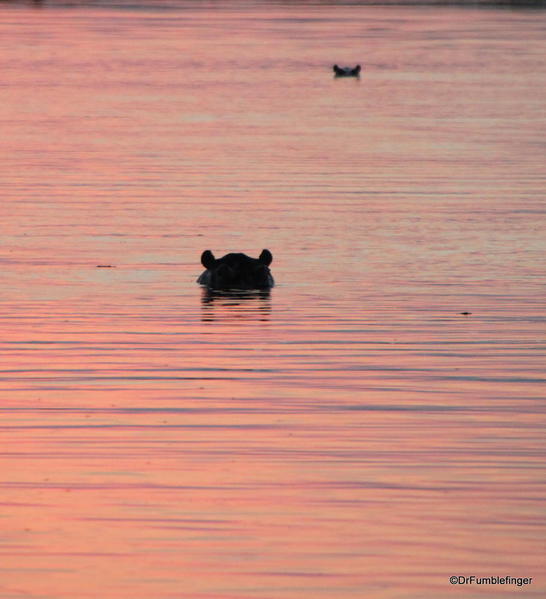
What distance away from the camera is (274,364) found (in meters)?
21.4

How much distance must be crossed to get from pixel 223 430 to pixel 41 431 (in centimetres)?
151

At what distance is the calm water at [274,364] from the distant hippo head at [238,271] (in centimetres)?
30

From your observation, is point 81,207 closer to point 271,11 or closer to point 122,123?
point 122,123

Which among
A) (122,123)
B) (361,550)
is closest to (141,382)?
(361,550)

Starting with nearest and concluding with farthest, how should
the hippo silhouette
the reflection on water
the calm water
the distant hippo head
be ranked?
the calm water
the reflection on water
the distant hippo head
the hippo silhouette

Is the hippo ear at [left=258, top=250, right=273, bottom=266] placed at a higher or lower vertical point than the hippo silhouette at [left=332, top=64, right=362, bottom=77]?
lower

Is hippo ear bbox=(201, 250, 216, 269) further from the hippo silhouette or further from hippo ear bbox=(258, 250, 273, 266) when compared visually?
the hippo silhouette

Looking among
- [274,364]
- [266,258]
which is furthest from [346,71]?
[274,364]

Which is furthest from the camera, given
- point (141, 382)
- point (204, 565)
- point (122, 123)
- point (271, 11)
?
point (271, 11)

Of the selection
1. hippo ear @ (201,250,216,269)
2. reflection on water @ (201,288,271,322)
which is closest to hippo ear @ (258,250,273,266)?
reflection on water @ (201,288,271,322)

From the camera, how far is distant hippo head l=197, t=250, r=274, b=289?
27281 millimetres

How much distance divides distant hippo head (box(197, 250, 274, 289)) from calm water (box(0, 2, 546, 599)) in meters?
0.30

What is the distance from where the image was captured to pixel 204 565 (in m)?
13.7

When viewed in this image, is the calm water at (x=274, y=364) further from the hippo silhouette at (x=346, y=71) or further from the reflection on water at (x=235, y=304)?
the hippo silhouette at (x=346, y=71)
